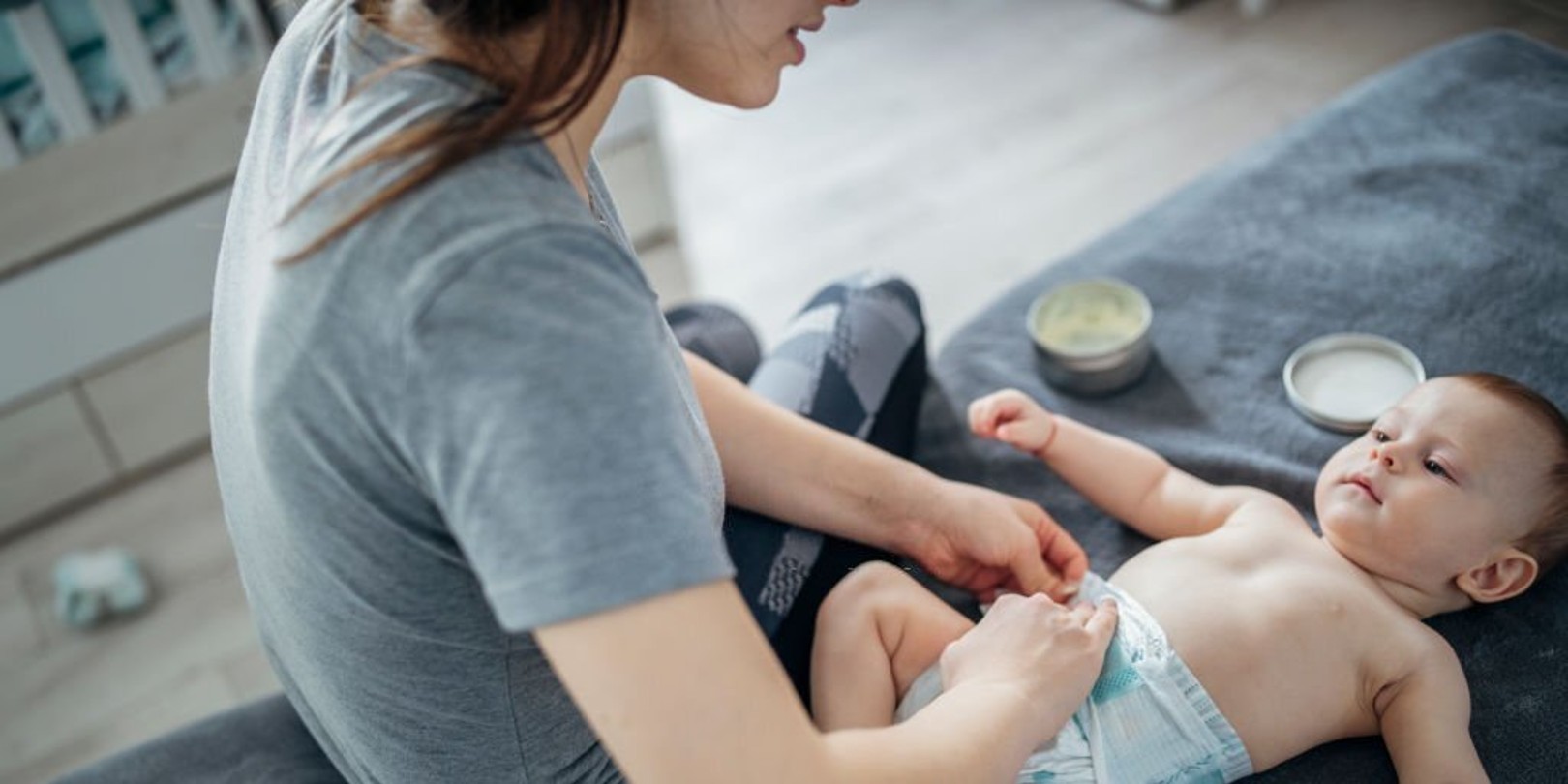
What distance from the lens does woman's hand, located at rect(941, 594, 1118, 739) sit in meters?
1.01

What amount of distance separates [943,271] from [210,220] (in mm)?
1167

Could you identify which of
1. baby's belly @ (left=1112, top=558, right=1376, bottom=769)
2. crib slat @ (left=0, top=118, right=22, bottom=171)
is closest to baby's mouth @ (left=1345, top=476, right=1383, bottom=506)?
baby's belly @ (left=1112, top=558, right=1376, bottom=769)

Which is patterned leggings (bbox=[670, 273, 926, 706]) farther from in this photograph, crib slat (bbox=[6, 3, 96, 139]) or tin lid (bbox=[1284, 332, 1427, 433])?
crib slat (bbox=[6, 3, 96, 139])

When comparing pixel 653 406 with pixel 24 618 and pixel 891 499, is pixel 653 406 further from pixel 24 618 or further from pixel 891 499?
pixel 24 618

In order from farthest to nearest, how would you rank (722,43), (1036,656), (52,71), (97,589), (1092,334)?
(97,589) → (52,71) → (1092,334) → (1036,656) → (722,43)

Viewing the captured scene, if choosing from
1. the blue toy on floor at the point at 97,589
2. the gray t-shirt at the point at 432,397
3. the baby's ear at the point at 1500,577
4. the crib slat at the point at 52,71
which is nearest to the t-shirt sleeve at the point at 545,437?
the gray t-shirt at the point at 432,397

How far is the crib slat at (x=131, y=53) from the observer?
1.84 metres

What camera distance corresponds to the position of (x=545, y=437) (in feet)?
2.18

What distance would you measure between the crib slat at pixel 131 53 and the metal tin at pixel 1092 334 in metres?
1.24

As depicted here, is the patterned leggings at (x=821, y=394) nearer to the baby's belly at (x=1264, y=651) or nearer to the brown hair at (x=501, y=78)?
the baby's belly at (x=1264, y=651)

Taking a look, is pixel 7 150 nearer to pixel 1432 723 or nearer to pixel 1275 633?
pixel 1275 633

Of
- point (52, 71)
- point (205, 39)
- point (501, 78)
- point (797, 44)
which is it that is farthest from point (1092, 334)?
point (52, 71)

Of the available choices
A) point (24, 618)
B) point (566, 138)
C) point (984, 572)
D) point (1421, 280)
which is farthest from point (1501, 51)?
point (24, 618)

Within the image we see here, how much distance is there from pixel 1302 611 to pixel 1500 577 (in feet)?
0.59
